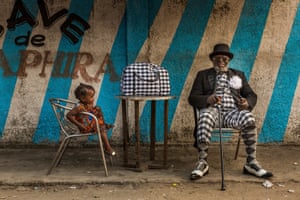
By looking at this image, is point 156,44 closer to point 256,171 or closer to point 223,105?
point 223,105

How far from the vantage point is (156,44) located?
593 centimetres

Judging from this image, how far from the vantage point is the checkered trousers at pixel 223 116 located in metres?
4.52

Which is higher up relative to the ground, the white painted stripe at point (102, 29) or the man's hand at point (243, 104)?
the white painted stripe at point (102, 29)

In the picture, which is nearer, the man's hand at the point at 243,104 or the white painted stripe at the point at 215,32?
the man's hand at the point at 243,104

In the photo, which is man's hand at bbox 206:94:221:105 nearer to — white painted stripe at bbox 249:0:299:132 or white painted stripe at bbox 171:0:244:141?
white painted stripe at bbox 171:0:244:141

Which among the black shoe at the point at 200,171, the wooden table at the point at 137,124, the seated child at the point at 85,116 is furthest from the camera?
the wooden table at the point at 137,124

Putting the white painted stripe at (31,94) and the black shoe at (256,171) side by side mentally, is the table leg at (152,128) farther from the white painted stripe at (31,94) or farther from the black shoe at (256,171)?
the white painted stripe at (31,94)

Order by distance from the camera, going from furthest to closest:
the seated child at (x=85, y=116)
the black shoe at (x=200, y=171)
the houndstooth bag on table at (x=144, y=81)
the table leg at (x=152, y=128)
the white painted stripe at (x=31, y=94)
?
the white painted stripe at (x=31, y=94)
the table leg at (x=152, y=128)
the houndstooth bag on table at (x=144, y=81)
the seated child at (x=85, y=116)
the black shoe at (x=200, y=171)

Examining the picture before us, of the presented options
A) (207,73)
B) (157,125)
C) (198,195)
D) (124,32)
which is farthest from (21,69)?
(198,195)

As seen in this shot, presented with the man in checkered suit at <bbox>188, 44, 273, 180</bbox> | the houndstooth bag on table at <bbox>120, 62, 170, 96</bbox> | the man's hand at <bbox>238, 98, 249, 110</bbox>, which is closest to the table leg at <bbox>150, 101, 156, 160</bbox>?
the houndstooth bag on table at <bbox>120, 62, 170, 96</bbox>

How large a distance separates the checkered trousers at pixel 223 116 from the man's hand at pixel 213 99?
111 mm

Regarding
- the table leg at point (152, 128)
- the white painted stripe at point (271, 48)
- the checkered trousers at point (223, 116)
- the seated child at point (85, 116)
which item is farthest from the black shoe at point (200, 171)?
the white painted stripe at point (271, 48)

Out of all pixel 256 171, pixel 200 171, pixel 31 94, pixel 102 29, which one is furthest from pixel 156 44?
pixel 256 171

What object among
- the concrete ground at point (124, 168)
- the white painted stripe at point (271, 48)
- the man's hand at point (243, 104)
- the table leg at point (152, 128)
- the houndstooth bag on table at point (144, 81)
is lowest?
the concrete ground at point (124, 168)
